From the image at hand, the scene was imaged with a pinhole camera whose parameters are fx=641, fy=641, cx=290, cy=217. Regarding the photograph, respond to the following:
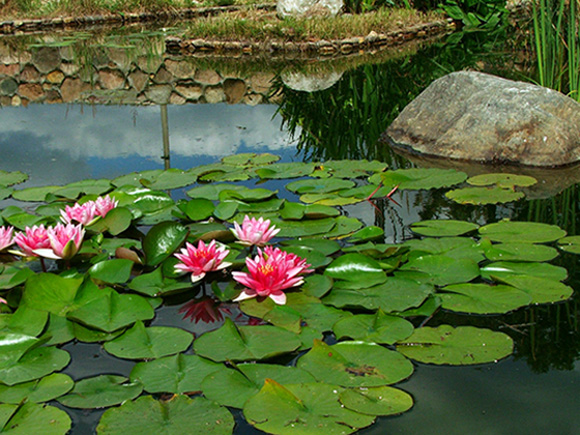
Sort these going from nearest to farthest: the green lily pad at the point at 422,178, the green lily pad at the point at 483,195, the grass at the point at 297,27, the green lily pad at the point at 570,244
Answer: the green lily pad at the point at 570,244, the green lily pad at the point at 483,195, the green lily pad at the point at 422,178, the grass at the point at 297,27

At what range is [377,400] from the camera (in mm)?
1666

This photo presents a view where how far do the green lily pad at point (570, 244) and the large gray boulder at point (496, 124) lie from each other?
1.36 m

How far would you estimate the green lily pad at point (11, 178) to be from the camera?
368 centimetres

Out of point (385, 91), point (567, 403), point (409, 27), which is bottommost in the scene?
point (567, 403)

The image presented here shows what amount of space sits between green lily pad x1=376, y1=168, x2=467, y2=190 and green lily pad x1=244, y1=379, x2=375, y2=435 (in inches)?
72.6

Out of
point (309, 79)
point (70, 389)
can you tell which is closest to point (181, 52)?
point (309, 79)

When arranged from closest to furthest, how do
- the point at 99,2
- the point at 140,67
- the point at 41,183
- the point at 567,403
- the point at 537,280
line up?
the point at 567,403 < the point at 537,280 < the point at 41,183 < the point at 140,67 < the point at 99,2

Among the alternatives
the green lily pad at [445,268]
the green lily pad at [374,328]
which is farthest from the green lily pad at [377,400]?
the green lily pad at [445,268]

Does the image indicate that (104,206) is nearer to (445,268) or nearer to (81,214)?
(81,214)

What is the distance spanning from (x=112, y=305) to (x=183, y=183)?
60.7 inches

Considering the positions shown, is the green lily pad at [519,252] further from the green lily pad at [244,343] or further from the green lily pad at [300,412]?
the green lily pad at [300,412]

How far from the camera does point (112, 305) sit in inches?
82.4

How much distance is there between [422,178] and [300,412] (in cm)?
225

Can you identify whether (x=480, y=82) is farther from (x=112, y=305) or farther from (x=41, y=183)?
(x=112, y=305)
